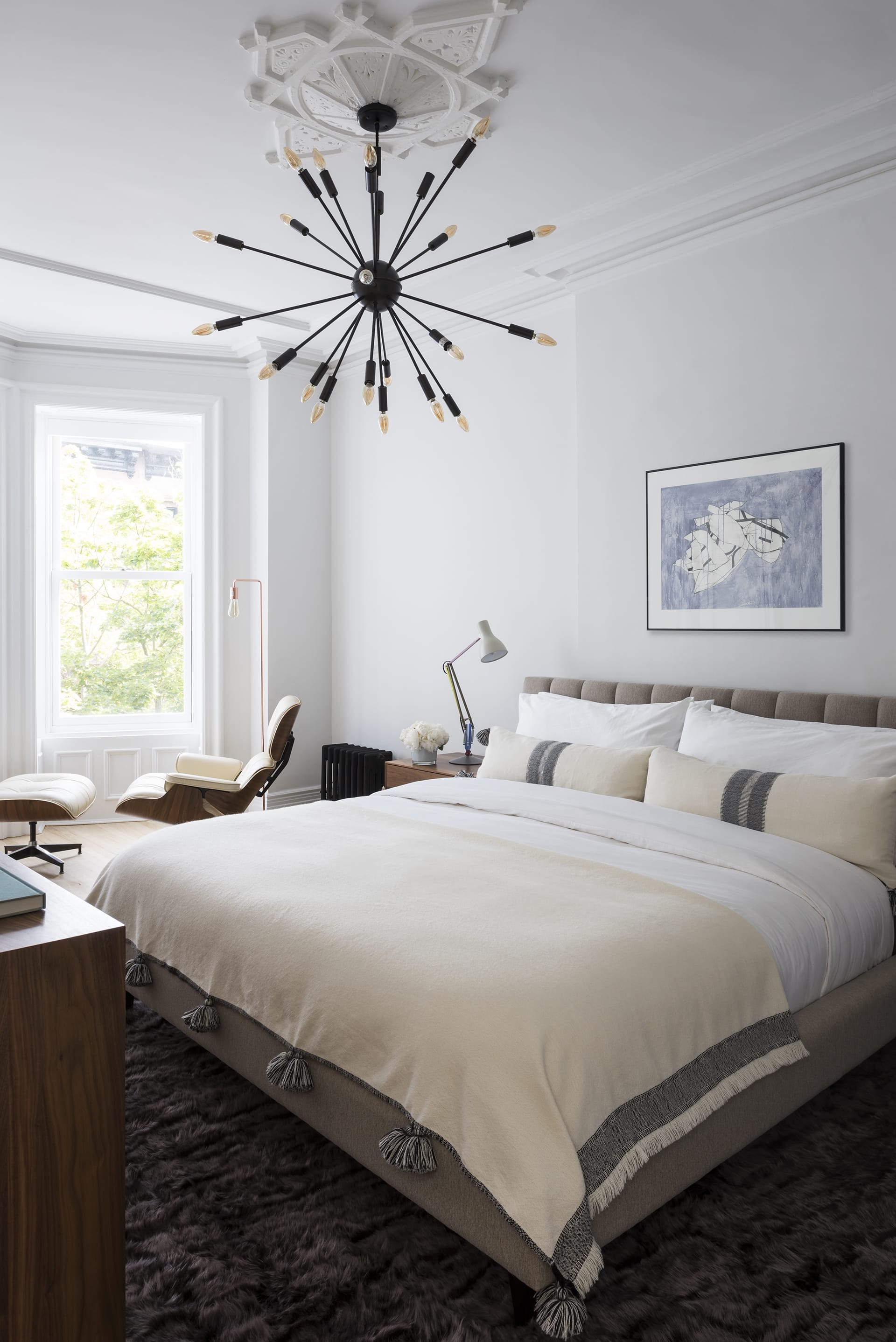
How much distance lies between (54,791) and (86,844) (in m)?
0.88

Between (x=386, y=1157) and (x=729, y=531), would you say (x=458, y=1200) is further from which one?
(x=729, y=531)

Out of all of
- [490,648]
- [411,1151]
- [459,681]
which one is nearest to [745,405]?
[490,648]

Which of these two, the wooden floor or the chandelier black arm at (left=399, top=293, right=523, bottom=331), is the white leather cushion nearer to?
the wooden floor

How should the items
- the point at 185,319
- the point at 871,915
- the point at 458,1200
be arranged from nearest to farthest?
the point at 458,1200, the point at 871,915, the point at 185,319

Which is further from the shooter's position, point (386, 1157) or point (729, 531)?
point (729, 531)

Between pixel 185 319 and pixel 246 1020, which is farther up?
pixel 185 319

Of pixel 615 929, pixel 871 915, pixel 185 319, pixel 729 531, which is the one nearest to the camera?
pixel 615 929

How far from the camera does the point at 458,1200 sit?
1724 mm

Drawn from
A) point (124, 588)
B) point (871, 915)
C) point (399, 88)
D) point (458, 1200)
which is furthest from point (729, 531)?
point (124, 588)

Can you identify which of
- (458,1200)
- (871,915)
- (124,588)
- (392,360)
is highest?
(392,360)

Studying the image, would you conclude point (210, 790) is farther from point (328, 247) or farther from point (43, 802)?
point (328, 247)

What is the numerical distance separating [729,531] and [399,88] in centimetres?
203

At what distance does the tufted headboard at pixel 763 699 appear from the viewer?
3.24 metres

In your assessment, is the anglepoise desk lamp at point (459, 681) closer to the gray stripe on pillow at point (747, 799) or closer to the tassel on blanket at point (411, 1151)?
the gray stripe on pillow at point (747, 799)
